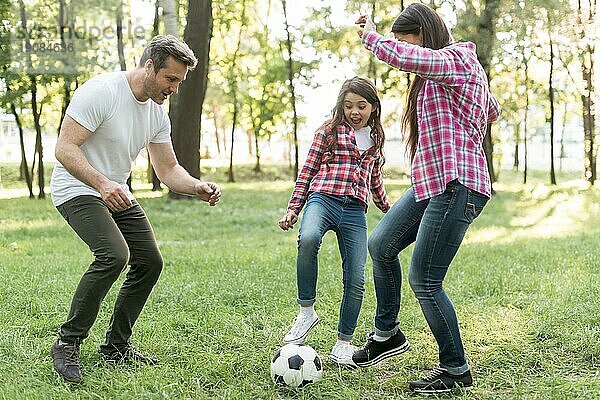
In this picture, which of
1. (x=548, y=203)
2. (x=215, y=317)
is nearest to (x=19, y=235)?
(x=215, y=317)

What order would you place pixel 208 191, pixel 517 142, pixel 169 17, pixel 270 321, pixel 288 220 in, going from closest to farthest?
pixel 208 191, pixel 288 220, pixel 270 321, pixel 169 17, pixel 517 142

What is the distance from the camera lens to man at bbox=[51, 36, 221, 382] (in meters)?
4.19

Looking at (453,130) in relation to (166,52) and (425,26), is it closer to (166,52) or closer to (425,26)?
(425,26)

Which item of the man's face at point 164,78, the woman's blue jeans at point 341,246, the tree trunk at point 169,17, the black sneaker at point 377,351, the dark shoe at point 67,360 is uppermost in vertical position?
the tree trunk at point 169,17

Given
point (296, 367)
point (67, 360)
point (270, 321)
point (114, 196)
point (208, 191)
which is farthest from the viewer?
point (270, 321)

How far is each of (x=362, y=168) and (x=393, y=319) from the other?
3.40 feet

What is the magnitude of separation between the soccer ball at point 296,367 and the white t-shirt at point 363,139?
1.44 meters

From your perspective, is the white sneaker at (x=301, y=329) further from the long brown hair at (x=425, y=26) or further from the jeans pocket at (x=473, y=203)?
the long brown hair at (x=425, y=26)

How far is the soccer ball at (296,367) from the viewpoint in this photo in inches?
165

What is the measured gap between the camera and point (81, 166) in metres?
4.12

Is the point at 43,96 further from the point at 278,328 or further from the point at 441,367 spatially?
the point at 441,367

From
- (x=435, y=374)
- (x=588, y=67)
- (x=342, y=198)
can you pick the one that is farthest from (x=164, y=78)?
(x=588, y=67)

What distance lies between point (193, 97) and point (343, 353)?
12.1 meters

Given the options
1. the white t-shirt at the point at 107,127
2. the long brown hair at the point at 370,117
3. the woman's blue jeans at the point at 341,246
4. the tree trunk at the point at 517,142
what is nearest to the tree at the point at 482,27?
the long brown hair at the point at 370,117
